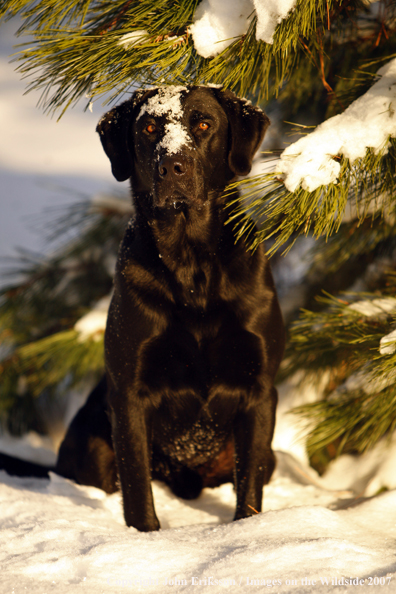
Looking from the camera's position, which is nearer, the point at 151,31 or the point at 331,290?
the point at 151,31

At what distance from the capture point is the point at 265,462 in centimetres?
160

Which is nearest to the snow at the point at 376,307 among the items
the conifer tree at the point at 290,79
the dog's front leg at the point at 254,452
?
the conifer tree at the point at 290,79

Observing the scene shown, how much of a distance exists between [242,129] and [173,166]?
1.03 feet

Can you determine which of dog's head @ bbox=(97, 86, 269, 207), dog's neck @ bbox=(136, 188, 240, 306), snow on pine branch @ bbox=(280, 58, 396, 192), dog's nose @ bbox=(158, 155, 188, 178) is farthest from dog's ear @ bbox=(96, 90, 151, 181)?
snow on pine branch @ bbox=(280, 58, 396, 192)

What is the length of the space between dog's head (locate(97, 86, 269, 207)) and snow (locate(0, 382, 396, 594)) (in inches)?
35.3

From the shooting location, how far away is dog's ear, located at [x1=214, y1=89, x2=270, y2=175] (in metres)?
1.61

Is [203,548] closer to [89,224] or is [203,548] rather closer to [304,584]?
[304,584]

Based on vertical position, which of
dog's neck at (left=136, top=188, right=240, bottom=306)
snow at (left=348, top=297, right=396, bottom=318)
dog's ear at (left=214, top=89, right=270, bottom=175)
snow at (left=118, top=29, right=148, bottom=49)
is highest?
snow at (left=118, top=29, right=148, bottom=49)

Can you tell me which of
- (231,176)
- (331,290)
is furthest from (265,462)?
(331,290)

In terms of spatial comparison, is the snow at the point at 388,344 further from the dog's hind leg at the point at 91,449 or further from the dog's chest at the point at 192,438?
the dog's hind leg at the point at 91,449

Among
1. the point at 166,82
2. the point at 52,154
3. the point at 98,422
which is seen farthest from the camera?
the point at 52,154

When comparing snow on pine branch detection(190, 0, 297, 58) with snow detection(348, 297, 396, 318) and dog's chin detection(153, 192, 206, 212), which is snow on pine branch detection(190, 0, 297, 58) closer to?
dog's chin detection(153, 192, 206, 212)

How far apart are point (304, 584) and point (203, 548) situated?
0.29m

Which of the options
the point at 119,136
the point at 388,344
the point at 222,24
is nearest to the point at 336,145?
the point at 222,24
